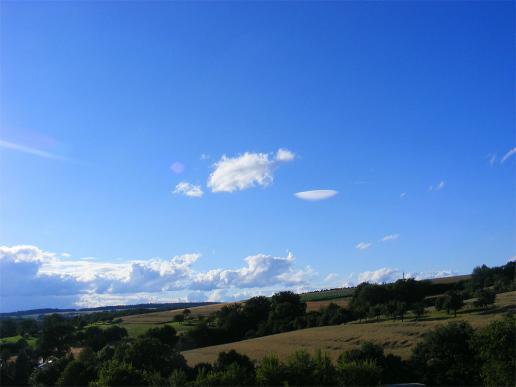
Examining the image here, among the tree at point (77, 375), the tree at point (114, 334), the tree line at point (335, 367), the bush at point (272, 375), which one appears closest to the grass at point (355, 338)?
the tree line at point (335, 367)

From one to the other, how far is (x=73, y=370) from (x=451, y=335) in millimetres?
39275

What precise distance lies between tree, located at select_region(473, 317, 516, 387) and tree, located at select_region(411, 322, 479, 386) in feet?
20.8

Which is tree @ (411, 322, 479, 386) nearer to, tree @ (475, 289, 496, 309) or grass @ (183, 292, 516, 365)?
grass @ (183, 292, 516, 365)

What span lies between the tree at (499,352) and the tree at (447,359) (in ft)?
20.8

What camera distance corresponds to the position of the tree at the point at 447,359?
1954 inches

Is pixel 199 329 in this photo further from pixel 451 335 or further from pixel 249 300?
pixel 451 335

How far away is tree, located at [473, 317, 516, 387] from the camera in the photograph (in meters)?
39.4

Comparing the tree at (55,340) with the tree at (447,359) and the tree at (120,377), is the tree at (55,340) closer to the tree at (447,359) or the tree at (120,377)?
the tree at (120,377)

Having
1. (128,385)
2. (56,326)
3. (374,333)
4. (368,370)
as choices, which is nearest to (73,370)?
(128,385)

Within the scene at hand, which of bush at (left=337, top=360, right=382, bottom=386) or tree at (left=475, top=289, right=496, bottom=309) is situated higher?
tree at (left=475, top=289, right=496, bottom=309)

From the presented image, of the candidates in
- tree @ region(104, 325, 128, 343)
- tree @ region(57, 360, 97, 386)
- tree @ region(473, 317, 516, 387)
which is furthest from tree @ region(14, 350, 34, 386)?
tree @ region(473, 317, 516, 387)

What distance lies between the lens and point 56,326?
101 meters

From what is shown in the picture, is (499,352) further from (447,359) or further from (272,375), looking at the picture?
(272,375)

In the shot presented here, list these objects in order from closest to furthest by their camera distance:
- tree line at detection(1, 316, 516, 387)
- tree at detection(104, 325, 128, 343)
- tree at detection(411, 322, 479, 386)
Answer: tree line at detection(1, 316, 516, 387), tree at detection(411, 322, 479, 386), tree at detection(104, 325, 128, 343)
